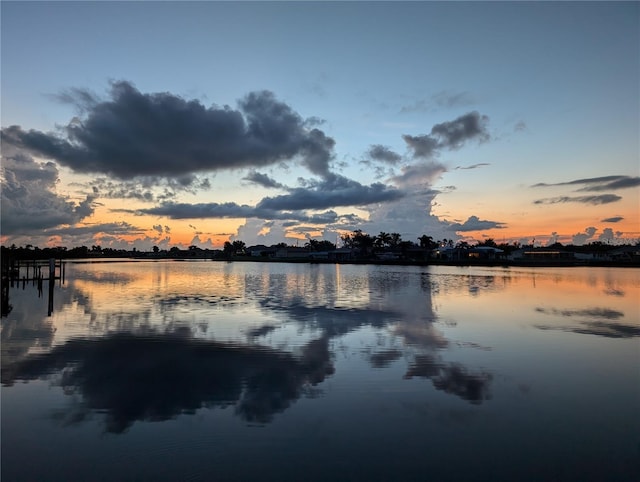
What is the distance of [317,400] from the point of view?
33.8 ft

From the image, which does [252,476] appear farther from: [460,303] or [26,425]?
[460,303]

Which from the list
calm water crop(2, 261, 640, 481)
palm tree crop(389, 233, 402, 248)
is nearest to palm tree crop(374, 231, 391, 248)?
palm tree crop(389, 233, 402, 248)

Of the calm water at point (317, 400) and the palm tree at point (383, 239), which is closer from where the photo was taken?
the calm water at point (317, 400)

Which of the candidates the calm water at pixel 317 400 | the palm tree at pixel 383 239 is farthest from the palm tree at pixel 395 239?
the calm water at pixel 317 400

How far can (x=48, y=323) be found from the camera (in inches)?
806

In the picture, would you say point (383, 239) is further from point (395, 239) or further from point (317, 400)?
point (317, 400)

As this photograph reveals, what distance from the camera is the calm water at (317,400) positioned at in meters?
7.39

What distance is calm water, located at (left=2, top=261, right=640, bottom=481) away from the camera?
24.2ft

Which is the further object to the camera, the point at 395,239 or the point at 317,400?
the point at 395,239

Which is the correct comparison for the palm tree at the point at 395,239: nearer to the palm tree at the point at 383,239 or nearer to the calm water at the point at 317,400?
the palm tree at the point at 383,239

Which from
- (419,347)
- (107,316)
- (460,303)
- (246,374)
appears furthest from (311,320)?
(460,303)

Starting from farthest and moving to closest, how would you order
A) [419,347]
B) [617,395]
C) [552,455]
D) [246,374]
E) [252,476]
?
[419,347], [246,374], [617,395], [552,455], [252,476]

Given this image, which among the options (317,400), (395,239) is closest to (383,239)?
(395,239)

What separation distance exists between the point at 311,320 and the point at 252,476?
1466 cm
